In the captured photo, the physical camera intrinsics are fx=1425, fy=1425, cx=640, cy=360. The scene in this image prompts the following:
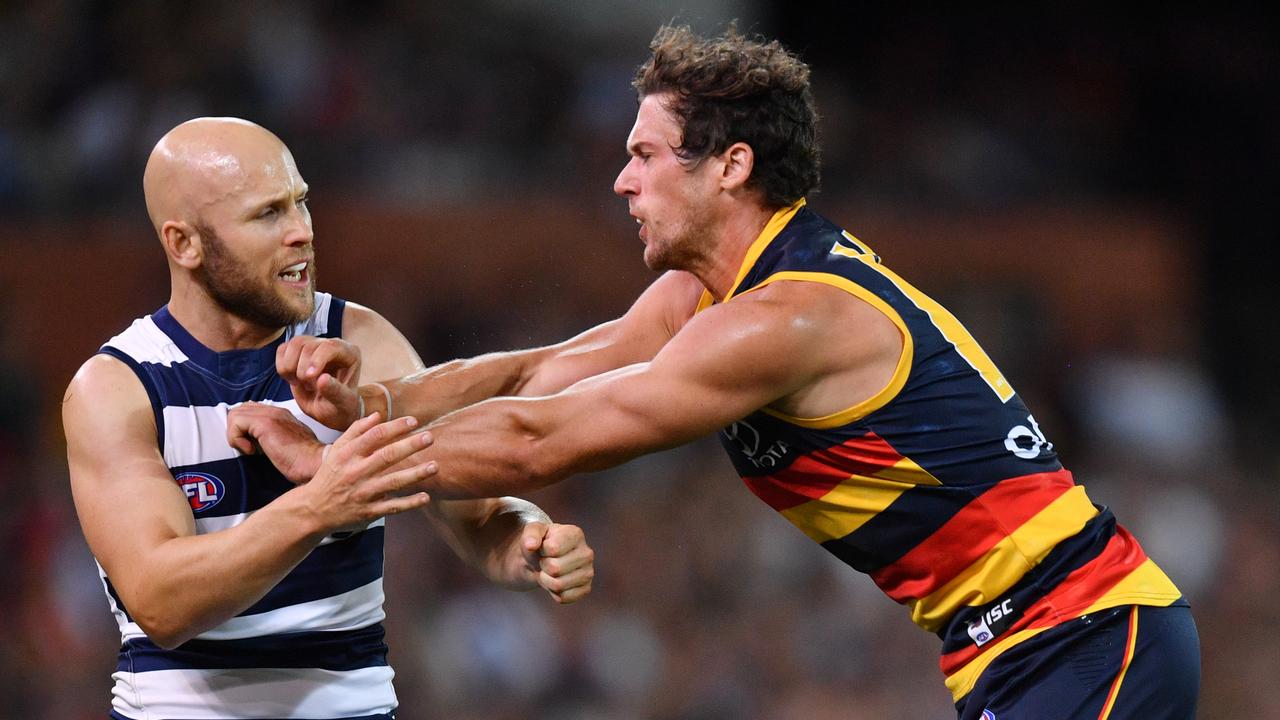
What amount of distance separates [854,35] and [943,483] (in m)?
10.7

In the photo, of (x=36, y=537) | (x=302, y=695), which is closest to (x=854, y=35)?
(x=36, y=537)

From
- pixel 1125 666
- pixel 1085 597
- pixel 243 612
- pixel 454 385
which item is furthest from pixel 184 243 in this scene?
pixel 1125 666

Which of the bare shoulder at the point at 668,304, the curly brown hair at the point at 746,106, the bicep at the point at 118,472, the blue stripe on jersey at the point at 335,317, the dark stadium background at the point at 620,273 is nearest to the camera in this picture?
the bicep at the point at 118,472

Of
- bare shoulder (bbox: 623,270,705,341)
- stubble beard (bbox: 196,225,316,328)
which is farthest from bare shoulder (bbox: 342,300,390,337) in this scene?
bare shoulder (bbox: 623,270,705,341)

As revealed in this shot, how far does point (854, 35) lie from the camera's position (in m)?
13.9

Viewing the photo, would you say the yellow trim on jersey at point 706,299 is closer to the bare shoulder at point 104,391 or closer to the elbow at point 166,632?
the bare shoulder at point 104,391

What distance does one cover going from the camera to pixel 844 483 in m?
3.95

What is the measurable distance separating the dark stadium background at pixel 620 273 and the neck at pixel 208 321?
497 centimetres

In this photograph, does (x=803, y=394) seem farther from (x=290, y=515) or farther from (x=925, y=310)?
(x=290, y=515)

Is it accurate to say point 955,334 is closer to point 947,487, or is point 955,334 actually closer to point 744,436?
point 947,487

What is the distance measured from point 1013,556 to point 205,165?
2473 millimetres

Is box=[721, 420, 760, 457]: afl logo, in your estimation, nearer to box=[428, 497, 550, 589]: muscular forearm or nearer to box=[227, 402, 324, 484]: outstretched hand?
box=[428, 497, 550, 589]: muscular forearm

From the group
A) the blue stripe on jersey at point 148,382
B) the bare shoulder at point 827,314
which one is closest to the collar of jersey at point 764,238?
the bare shoulder at point 827,314

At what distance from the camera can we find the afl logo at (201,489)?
3.86 m
